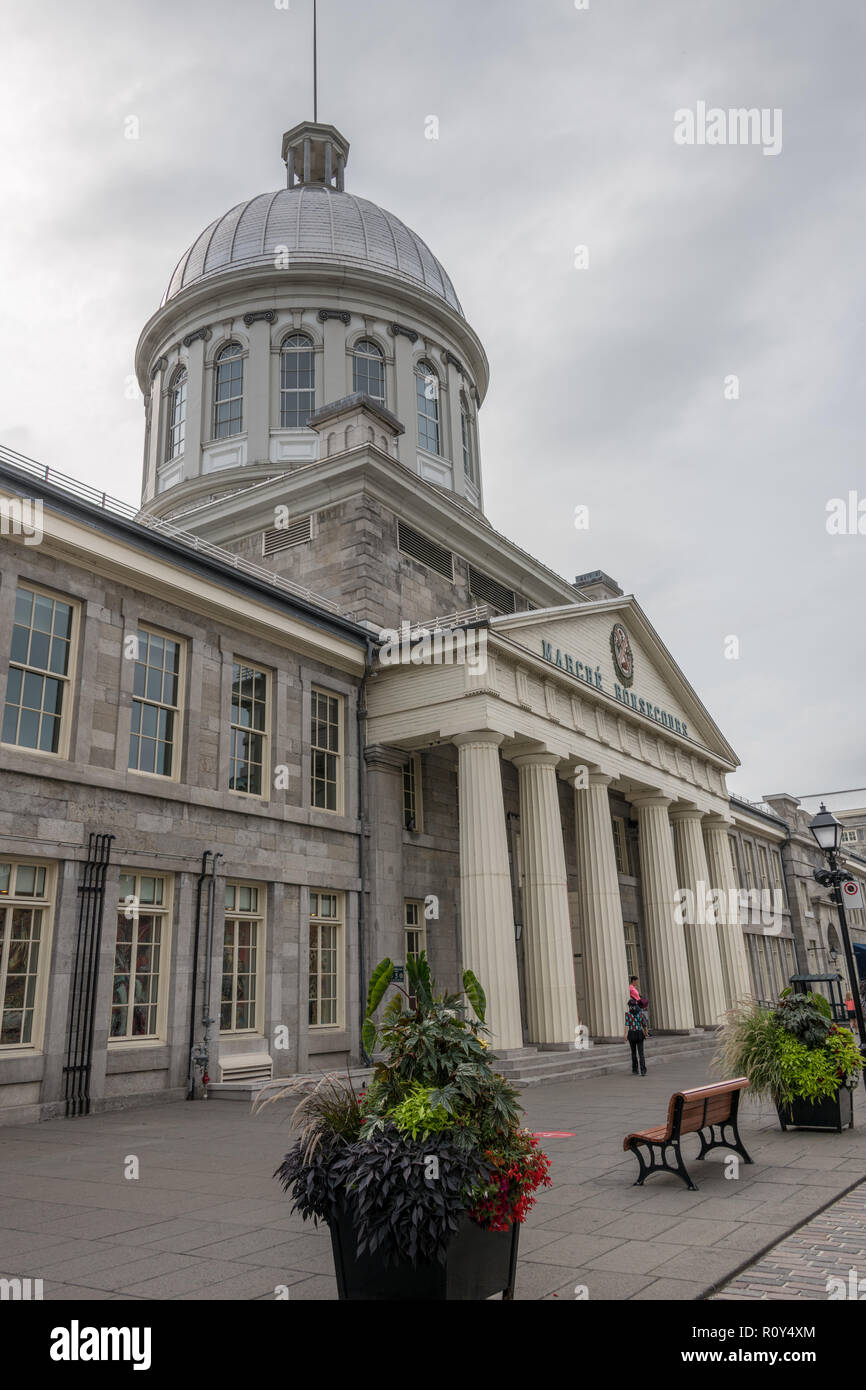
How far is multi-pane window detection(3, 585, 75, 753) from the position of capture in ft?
49.8

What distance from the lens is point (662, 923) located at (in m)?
28.6

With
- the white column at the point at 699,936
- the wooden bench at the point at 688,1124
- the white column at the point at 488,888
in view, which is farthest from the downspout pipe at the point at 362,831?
the white column at the point at 699,936

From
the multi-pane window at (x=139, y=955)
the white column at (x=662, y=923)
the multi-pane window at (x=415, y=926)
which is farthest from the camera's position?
the white column at (x=662, y=923)

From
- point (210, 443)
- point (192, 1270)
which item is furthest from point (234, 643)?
point (210, 443)

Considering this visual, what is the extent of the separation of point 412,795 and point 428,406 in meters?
19.6

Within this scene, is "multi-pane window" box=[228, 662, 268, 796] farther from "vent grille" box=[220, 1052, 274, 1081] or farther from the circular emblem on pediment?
the circular emblem on pediment

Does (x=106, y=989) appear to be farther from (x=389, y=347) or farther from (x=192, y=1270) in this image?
(x=389, y=347)

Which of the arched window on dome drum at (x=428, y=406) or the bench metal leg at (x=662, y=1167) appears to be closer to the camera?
the bench metal leg at (x=662, y=1167)

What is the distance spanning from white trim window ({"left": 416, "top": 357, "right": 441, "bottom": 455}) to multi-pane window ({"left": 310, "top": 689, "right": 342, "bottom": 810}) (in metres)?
18.2

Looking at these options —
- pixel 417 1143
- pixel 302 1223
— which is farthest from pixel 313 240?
pixel 417 1143

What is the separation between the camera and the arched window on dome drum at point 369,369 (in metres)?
36.3

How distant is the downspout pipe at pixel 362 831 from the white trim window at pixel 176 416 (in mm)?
18609

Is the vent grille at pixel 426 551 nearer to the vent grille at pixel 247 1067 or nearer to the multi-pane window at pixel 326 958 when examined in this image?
the multi-pane window at pixel 326 958

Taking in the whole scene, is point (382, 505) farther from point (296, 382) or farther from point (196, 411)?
point (196, 411)
